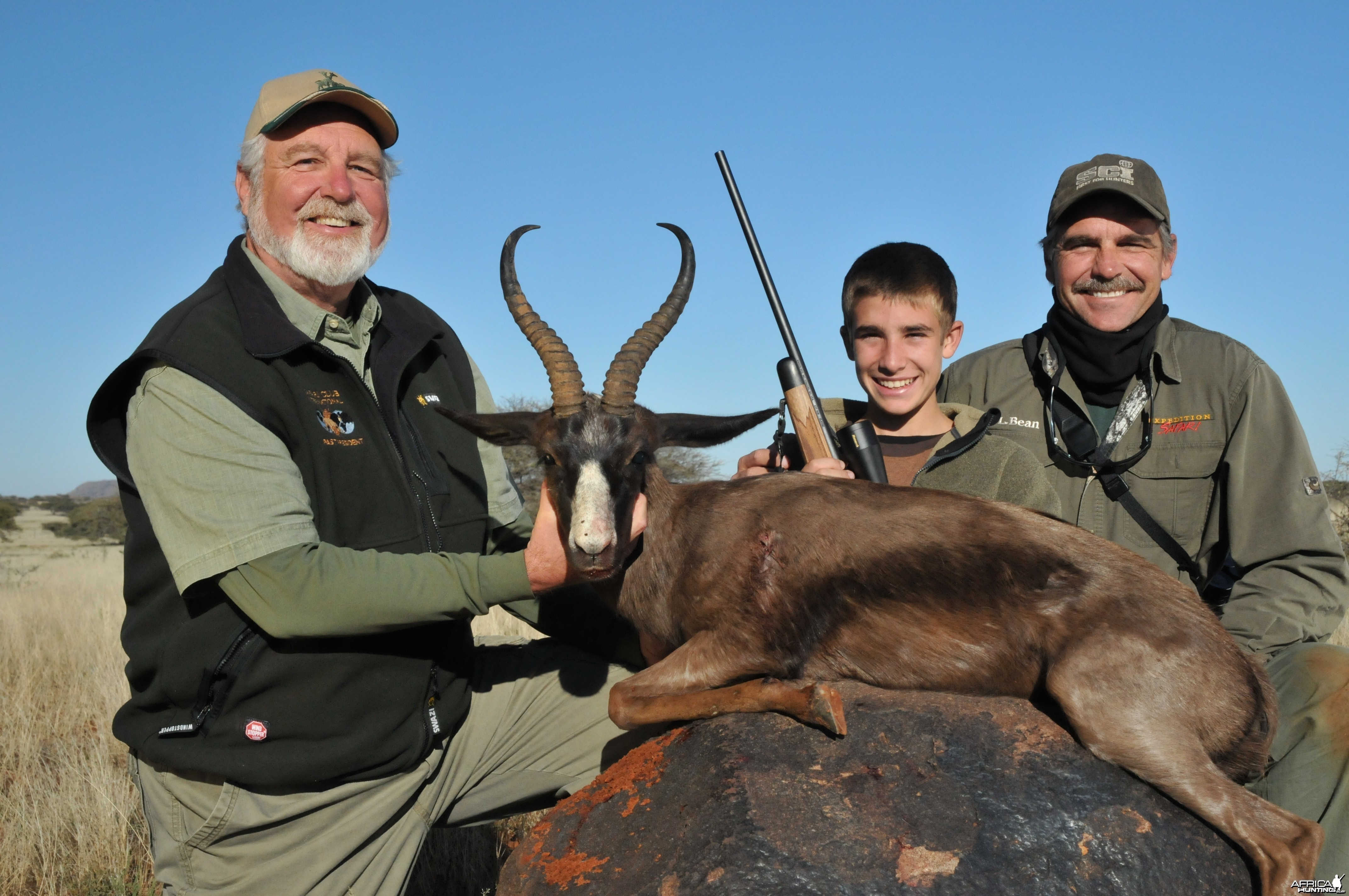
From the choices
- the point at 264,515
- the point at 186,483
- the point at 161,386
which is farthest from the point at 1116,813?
the point at 161,386

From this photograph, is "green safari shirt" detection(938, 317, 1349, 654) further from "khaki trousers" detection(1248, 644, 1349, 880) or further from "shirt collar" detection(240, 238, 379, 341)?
"shirt collar" detection(240, 238, 379, 341)

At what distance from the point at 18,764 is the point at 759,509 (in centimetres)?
710

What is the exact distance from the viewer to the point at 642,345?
527 centimetres

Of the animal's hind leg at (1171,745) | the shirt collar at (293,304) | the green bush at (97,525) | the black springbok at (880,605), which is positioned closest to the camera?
the animal's hind leg at (1171,745)

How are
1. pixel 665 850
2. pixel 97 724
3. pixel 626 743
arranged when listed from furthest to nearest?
1. pixel 97 724
2. pixel 626 743
3. pixel 665 850

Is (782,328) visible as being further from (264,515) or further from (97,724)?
(97,724)

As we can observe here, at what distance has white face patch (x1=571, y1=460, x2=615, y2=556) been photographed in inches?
171

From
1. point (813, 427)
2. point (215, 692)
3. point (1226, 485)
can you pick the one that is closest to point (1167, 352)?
point (1226, 485)

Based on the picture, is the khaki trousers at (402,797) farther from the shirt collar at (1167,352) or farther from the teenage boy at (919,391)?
the shirt collar at (1167,352)

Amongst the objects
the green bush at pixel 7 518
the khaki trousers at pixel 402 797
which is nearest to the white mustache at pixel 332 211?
the khaki trousers at pixel 402 797

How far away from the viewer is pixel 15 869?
6285mm

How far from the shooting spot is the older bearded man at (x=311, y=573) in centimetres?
446

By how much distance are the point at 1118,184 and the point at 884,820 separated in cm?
487

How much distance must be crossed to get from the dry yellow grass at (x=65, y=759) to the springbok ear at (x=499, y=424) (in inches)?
142
